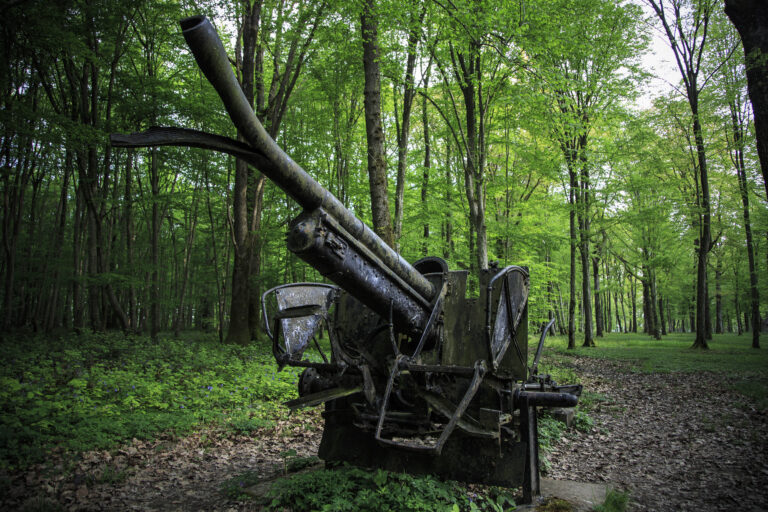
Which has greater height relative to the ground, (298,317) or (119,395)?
(298,317)

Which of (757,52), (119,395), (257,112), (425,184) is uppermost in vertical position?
(257,112)

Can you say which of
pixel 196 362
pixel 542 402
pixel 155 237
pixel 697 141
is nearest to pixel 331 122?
pixel 155 237

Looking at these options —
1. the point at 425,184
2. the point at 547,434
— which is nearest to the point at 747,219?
the point at 425,184

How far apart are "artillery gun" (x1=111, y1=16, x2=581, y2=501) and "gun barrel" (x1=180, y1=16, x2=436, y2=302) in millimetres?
13

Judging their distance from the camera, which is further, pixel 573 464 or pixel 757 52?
pixel 573 464

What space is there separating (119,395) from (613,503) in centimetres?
651

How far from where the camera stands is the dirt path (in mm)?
4438

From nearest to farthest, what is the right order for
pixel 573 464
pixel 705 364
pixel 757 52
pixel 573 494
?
pixel 573 494
pixel 757 52
pixel 573 464
pixel 705 364

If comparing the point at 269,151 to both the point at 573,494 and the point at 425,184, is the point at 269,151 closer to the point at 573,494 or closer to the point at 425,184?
the point at 573,494

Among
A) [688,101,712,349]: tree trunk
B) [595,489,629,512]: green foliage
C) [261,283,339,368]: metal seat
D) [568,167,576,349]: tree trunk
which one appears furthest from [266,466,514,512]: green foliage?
[688,101,712,349]: tree trunk

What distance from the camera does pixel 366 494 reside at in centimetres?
345

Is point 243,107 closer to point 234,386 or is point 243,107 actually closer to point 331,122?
point 234,386

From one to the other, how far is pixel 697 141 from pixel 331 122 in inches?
553

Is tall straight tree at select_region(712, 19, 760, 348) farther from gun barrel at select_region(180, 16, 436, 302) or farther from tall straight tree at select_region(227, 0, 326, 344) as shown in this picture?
gun barrel at select_region(180, 16, 436, 302)
